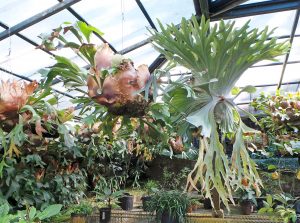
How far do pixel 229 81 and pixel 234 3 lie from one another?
337 centimetres

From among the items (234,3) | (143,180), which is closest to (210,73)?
(234,3)

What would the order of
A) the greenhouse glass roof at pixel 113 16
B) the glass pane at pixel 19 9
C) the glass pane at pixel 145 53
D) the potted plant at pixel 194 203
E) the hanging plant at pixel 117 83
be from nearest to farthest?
the hanging plant at pixel 117 83 < the glass pane at pixel 19 9 < the greenhouse glass roof at pixel 113 16 < the potted plant at pixel 194 203 < the glass pane at pixel 145 53

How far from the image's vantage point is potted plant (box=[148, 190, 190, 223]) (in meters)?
2.87

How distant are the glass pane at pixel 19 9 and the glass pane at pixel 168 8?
3.87 ft

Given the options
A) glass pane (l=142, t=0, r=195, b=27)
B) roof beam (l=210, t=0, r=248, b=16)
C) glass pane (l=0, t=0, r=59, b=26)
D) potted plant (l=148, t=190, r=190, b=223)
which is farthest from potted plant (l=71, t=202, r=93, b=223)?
roof beam (l=210, t=0, r=248, b=16)

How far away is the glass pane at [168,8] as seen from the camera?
3.91m

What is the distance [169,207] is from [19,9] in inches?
98.4

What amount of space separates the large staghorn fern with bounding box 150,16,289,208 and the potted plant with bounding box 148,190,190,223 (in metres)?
2.22

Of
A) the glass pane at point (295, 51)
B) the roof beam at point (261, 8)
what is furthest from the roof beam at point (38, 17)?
the glass pane at point (295, 51)

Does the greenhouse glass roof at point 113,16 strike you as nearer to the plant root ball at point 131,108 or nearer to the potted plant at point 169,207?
the potted plant at point 169,207

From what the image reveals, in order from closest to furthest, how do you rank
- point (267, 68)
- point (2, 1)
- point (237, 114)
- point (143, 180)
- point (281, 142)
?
point (237, 114), point (281, 142), point (2, 1), point (267, 68), point (143, 180)

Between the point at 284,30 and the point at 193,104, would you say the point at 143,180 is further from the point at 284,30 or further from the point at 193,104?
the point at 193,104

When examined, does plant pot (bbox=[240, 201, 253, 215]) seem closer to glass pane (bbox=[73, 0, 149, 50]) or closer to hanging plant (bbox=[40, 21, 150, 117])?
glass pane (bbox=[73, 0, 149, 50])

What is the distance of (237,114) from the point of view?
2.65ft
